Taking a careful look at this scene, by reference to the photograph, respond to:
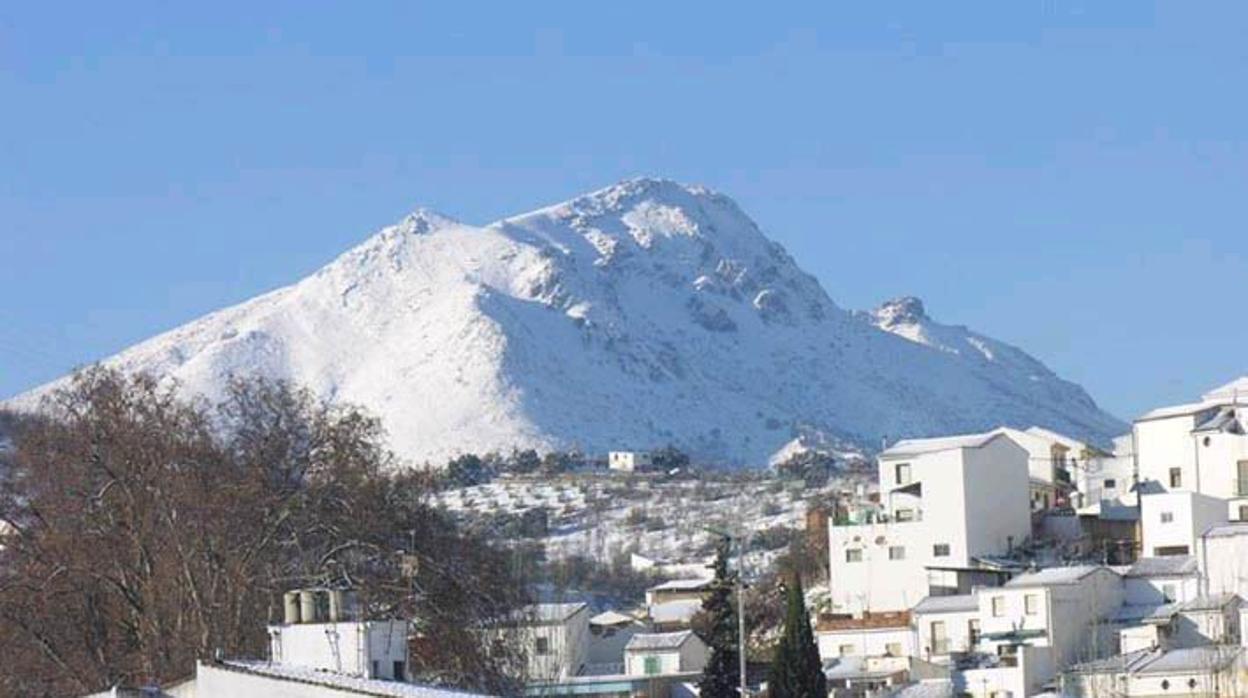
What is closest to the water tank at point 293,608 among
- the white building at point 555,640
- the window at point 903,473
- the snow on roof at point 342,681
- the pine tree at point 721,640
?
the snow on roof at point 342,681

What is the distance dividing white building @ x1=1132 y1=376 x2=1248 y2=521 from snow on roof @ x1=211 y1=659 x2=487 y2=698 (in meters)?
55.2

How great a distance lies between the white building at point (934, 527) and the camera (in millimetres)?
91625

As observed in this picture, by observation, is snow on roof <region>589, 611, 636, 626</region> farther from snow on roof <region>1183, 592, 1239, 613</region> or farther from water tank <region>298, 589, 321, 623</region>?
water tank <region>298, 589, 321, 623</region>

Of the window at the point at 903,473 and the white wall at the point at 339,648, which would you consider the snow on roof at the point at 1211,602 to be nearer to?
the window at the point at 903,473

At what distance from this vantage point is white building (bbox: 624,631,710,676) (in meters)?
87.8

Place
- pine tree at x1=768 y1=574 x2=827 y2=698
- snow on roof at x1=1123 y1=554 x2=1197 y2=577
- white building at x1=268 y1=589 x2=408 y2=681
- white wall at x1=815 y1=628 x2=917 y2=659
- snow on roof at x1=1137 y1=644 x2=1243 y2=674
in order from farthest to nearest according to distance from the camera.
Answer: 1. white wall at x1=815 y1=628 x2=917 y2=659
2. snow on roof at x1=1123 y1=554 x2=1197 y2=577
3. snow on roof at x1=1137 y1=644 x2=1243 y2=674
4. pine tree at x1=768 y1=574 x2=827 y2=698
5. white building at x1=268 y1=589 x2=408 y2=681

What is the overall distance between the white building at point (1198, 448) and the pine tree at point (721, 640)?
581 inches

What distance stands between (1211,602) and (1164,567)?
5.96m

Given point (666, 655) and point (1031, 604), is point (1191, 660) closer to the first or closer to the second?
point (1031, 604)

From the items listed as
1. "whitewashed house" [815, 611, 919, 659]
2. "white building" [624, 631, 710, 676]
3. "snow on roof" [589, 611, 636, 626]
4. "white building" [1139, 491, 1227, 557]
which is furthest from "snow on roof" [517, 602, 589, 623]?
"white building" [1139, 491, 1227, 557]

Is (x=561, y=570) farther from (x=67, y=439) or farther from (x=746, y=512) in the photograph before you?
(x=67, y=439)

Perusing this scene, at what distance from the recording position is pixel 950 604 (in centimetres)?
8462

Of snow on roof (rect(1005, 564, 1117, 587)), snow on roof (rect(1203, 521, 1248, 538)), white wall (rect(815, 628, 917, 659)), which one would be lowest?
white wall (rect(815, 628, 917, 659))

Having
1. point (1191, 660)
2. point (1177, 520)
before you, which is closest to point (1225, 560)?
point (1191, 660)
